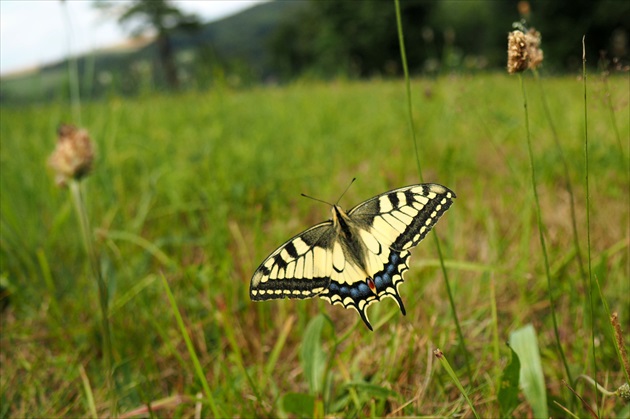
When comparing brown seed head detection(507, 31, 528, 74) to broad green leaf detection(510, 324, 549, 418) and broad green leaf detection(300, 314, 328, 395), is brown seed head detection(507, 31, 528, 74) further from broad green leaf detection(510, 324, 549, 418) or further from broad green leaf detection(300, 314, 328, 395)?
broad green leaf detection(300, 314, 328, 395)

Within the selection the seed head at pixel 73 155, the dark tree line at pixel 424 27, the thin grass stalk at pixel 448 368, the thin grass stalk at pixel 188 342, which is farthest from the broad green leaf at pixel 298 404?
the dark tree line at pixel 424 27

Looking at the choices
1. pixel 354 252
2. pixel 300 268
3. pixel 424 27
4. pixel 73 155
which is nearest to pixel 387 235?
pixel 354 252

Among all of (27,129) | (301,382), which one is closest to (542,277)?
(301,382)

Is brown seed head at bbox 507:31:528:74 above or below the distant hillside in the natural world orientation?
below

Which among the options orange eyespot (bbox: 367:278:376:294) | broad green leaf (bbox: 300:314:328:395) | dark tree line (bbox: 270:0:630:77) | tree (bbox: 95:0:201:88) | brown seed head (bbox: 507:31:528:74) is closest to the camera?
brown seed head (bbox: 507:31:528:74)

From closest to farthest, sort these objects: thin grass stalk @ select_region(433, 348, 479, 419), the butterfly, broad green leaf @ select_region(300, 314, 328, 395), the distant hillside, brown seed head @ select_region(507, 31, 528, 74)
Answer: thin grass stalk @ select_region(433, 348, 479, 419)
brown seed head @ select_region(507, 31, 528, 74)
the butterfly
broad green leaf @ select_region(300, 314, 328, 395)
the distant hillside

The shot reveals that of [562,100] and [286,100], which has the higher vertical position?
[286,100]

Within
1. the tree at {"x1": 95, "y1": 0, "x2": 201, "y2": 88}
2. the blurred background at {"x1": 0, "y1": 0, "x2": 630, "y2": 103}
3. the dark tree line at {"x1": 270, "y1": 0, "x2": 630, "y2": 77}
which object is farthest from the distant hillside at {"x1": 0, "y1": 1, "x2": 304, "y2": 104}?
the tree at {"x1": 95, "y1": 0, "x2": 201, "y2": 88}

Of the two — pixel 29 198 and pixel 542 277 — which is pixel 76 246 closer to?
pixel 29 198
